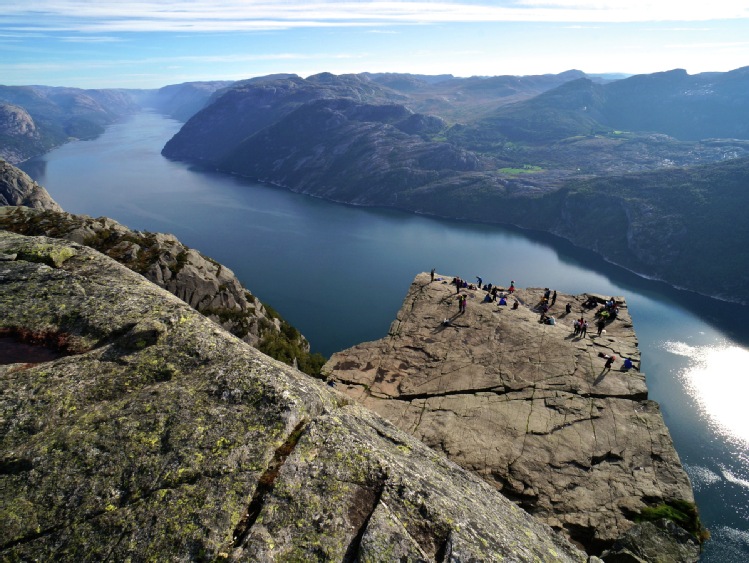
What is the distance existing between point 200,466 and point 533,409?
24.6m

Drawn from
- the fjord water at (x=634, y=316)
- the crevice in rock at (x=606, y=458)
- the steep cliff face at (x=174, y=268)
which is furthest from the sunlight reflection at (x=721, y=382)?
the steep cliff face at (x=174, y=268)

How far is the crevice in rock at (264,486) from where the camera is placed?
11883 mm

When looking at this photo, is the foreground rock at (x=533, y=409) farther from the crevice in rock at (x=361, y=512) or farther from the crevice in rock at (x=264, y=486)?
the crevice in rock at (x=264, y=486)

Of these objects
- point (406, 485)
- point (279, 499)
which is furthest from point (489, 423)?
point (279, 499)

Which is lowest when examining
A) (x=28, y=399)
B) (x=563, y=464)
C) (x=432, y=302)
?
(x=563, y=464)

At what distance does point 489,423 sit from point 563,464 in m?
5.08

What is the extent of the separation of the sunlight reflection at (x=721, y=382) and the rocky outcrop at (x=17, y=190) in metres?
156

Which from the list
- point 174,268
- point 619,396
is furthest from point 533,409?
point 174,268

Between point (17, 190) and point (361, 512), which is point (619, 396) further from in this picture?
point (17, 190)

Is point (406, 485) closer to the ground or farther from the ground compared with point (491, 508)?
farther from the ground

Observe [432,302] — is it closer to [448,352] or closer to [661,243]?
[448,352]

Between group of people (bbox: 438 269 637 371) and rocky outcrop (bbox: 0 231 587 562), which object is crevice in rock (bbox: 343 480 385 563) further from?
group of people (bbox: 438 269 637 371)

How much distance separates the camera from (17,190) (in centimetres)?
11338

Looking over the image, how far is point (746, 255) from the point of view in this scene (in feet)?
Answer: 569
